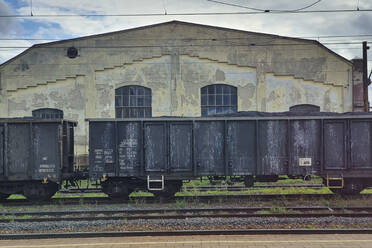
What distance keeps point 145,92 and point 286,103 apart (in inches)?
372

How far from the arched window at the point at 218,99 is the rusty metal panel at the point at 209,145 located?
1106 centimetres

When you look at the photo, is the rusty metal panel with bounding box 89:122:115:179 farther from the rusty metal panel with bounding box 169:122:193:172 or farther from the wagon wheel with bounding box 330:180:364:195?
the wagon wheel with bounding box 330:180:364:195

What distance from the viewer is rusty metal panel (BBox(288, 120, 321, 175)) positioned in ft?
39.4

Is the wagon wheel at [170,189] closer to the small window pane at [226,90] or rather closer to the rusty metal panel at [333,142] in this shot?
the rusty metal panel at [333,142]

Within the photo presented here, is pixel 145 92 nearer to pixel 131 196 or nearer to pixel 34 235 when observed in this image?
pixel 131 196

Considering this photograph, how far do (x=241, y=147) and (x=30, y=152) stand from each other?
24.1 ft

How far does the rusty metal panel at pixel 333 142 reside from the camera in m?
12.0

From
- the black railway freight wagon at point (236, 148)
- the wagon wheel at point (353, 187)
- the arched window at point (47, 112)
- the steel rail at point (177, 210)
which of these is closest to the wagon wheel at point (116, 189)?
the black railway freight wagon at point (236, 148)

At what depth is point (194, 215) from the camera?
10.0 meters

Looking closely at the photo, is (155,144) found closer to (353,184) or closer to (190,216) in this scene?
(190,216)

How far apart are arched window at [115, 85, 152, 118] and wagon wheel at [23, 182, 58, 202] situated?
11137 mm

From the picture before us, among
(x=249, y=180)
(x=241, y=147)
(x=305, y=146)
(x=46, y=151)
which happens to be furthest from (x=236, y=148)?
(x=46, y=151)

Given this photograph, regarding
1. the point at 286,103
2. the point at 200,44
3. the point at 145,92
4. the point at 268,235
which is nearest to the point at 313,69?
the point at 286,103

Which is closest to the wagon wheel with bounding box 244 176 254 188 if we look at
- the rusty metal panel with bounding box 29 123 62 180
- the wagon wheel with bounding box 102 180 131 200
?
the wagon wheel with bounding box 102 180 131 200
